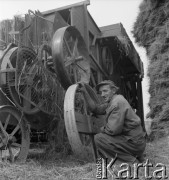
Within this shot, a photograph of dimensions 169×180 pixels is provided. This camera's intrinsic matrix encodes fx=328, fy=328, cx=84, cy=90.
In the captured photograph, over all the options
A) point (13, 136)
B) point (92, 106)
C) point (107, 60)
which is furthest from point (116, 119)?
point (107, 60)

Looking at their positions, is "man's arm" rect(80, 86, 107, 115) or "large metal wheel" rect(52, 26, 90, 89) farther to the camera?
"large metal wheel" rect(52, 26, 90, 89)

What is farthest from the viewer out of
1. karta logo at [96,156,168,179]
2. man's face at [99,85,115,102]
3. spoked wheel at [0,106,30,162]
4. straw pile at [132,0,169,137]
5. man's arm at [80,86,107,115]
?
straw pile at [132,0,169,137]

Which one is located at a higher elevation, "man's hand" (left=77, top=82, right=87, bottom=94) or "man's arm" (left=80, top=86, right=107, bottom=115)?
"man's hand" (left=77, top=82, right=87, bottom=94)

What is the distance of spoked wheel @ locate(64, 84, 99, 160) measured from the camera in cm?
438

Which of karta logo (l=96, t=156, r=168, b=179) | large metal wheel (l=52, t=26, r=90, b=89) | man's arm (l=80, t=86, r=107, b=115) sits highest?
Result: large metal wheel (l=52, t=26, r=90, b=89)

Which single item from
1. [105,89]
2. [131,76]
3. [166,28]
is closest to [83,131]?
[105,89]

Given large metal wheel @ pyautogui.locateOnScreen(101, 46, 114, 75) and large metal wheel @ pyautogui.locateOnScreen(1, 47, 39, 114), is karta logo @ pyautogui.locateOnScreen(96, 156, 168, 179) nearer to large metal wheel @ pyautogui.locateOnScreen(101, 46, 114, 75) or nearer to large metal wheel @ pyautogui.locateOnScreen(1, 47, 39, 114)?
large metal wheel @ pyautogui.locateOnScreen(1, 47, 39, 114)

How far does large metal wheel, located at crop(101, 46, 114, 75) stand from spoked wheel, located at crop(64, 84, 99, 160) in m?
3.29

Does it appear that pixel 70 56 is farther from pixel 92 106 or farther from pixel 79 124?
pixel 79 124

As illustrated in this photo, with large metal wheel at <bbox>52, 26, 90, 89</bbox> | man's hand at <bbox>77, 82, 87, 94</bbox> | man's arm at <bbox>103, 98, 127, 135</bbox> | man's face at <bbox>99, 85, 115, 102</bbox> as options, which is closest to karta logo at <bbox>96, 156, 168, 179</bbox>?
man's arm at <bbox>103, 98, 127, 135</bbox>

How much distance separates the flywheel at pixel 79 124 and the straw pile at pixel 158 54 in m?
2.12

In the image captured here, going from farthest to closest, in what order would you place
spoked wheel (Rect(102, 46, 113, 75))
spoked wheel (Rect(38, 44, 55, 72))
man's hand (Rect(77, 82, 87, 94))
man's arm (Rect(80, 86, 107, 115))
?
1. spoked wheel (Rect(102, 46, 113, 75))
2. spoked wheel (Rect(38, 44, 55, 72))
3. man's hand (Rect(77, 82, 87, 94))
4. man's arm (Rect(80, 86, 107, 115))

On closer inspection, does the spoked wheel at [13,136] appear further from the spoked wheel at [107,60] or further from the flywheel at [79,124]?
the spoked wheel at [107,60]

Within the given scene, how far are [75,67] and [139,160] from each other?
7.83 ft
